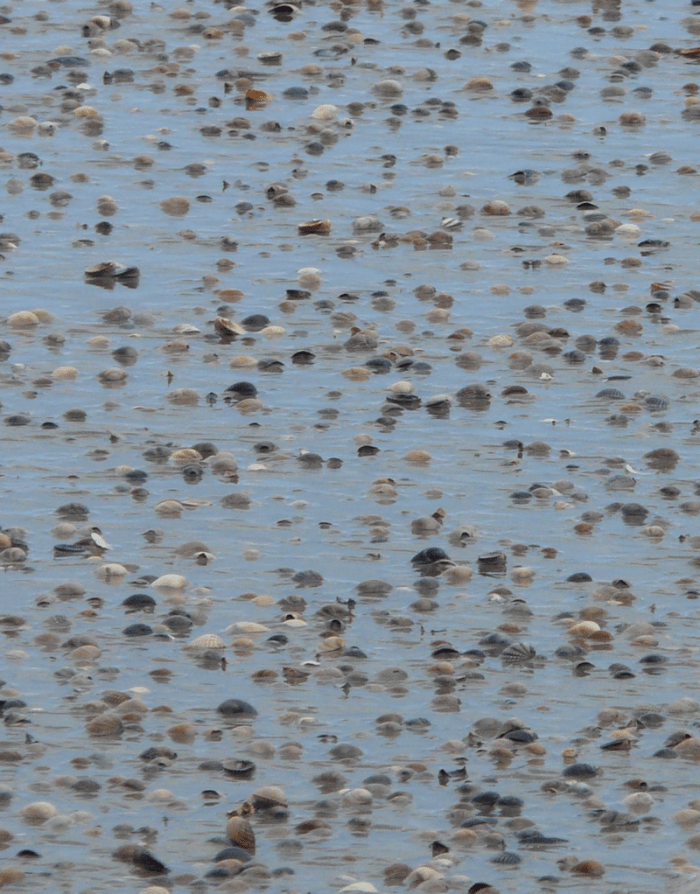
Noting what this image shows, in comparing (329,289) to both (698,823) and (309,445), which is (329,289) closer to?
(309,445)

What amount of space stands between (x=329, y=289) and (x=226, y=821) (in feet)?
23.9

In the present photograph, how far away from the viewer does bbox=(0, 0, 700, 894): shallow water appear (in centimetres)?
738

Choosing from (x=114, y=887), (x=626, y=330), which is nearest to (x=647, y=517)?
(x=626, y=330)

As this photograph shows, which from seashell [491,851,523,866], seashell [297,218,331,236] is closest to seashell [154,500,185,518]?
seashell [491,851,523,866]

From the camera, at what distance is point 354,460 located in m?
11.1

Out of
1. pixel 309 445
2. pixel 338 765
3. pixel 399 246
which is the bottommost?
pixel 338 765

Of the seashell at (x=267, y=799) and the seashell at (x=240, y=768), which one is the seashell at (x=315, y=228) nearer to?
the seashell at (x=240, y=768)

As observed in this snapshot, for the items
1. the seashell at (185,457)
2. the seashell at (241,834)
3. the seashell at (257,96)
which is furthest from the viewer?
the seashell at (257,96)

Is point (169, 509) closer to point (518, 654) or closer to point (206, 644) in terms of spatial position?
point (206, 644)

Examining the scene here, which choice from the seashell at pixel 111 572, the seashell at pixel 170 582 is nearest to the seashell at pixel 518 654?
the seashell at pixel 170 582

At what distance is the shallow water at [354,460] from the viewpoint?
738cm

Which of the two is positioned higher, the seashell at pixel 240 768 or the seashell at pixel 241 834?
the seashell at pixel 240 768

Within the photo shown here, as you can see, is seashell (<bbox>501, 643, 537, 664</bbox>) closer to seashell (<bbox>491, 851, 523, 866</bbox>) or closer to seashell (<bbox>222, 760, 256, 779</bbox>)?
seashell (<bbox>222, 760, 256, 779</bbox>)

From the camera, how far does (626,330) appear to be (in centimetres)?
1320
